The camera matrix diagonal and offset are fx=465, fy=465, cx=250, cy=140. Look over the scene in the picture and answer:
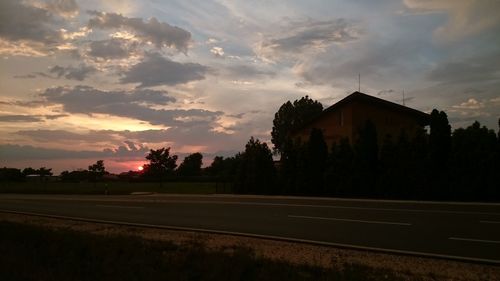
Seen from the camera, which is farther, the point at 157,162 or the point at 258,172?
the point at 157,162

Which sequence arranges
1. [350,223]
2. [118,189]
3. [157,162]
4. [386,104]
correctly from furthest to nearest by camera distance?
[157,162], [118,189], [386,104], [350,223]

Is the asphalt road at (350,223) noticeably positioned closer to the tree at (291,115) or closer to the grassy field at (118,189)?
the grassy field at (118,189)

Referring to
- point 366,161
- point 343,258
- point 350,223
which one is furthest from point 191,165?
point 343,258

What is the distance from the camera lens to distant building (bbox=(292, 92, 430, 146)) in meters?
36.8

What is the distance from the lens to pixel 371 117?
123ft

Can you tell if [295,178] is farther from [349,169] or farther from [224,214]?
[224,214]

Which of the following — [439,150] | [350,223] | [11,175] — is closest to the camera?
[350,223]

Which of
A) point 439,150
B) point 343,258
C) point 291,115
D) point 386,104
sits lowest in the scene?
point 343,258

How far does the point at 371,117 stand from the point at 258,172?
10.4 meters

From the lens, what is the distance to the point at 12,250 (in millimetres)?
9461

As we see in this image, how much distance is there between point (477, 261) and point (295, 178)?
77.1ft

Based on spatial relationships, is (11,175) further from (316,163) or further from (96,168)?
(316,163)

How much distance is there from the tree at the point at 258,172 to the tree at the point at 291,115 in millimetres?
36777

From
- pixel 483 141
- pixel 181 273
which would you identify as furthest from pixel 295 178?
pixel 181 273
